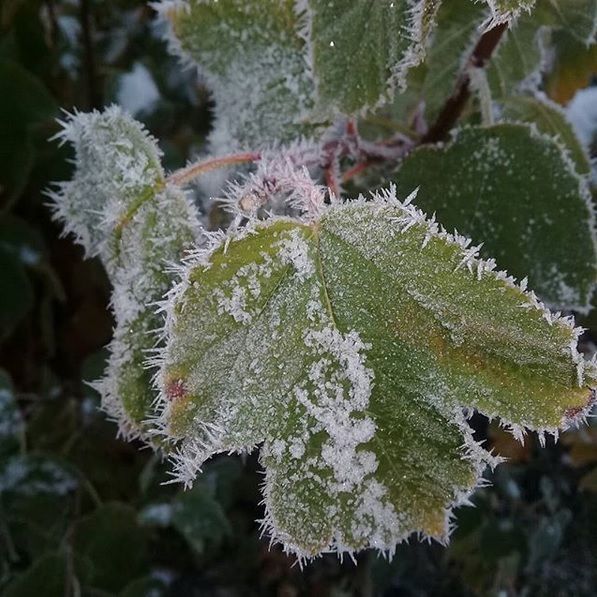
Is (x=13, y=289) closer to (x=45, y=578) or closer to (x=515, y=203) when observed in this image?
(x=45, y=578)

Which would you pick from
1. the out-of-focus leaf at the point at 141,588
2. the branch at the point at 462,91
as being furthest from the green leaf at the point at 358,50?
the out-of-focus leaf at the point at 141,588

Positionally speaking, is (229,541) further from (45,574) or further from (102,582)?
(45,574)

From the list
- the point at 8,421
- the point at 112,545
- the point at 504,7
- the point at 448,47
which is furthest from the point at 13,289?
the point at 504,7

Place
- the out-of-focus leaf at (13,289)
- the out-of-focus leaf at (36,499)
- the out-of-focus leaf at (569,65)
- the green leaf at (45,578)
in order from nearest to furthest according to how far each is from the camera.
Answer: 1. the out-of-focus leaf at (569,65)
2. the green leaf at (45,578)
3. the out-of-focus leaf at (36,499)
4. the out-of-focus leaf at (13,289)

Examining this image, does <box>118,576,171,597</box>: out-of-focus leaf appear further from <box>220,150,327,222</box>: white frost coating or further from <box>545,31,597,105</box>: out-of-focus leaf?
<box>545,31,597,105</box>: out-of-focus leaf

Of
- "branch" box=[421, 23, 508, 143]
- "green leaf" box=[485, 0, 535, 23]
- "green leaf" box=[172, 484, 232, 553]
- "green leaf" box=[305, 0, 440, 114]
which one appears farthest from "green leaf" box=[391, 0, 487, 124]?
"green leaf" box=[172, 484, 232, 553]

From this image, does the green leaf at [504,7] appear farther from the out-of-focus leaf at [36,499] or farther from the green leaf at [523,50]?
the out-of-focus leaf at [36,499]

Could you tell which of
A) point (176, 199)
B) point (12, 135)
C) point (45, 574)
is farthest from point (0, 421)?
point (176, 199)
